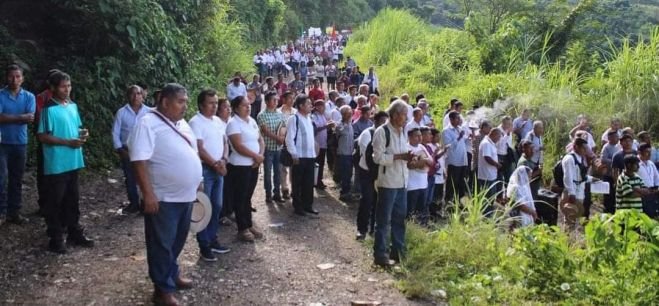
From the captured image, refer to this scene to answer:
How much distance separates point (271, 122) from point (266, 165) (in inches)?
24.4

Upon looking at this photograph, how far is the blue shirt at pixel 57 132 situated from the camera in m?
5.45

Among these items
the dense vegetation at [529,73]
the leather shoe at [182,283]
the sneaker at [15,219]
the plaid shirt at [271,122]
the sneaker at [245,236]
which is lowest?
the leather shoe at [182,283]

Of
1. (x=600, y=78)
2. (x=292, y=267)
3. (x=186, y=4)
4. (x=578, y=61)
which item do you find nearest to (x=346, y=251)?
(x=292, y=267)

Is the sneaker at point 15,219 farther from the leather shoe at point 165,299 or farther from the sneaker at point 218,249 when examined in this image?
the leather shoe at point 165,299

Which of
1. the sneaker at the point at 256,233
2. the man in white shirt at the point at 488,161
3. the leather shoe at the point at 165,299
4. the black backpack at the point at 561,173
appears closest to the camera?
the leather shoe at the point at 165,299

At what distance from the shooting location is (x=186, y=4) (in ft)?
43.6

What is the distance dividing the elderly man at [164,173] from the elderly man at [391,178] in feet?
6.31

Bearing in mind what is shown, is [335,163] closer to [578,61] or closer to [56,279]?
[56,279]

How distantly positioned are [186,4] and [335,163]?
18.4ft

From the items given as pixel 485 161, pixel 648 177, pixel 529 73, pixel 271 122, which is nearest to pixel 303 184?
pixel 271 122

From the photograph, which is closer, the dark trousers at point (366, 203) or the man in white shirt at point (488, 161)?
the dark trousers at point (366, 203)

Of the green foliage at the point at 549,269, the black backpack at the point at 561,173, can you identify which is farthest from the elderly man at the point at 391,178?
the black backpack at the point at 561,173

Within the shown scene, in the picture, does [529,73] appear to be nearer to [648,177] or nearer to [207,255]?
[648,177]

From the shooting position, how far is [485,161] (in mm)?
8844
